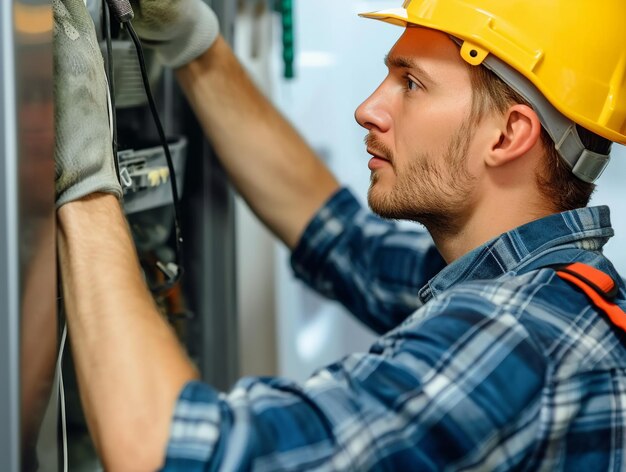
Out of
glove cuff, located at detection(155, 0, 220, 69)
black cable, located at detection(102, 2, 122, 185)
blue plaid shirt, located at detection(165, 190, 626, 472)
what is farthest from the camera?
glove cuff, located at detection(155, 0, 220, 69)

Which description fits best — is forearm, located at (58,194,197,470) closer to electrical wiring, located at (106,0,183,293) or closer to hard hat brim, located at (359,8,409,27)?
electrical wiring, located at (106,0,183,293)

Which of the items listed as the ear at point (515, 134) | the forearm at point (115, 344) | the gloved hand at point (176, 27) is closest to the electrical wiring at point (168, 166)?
the gloved hand at point (176, 27)

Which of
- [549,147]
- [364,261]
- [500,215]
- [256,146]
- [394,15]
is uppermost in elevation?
[394,15]

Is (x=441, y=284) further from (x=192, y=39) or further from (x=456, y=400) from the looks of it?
(x=192, y=39)

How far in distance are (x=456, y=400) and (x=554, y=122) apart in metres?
0.47

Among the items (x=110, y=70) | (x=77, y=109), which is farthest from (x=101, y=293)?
(x=110, y=70)

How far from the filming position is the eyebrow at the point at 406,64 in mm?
1217

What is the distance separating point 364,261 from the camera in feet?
5.29

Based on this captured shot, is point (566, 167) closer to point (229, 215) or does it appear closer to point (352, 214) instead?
point (352, 214)

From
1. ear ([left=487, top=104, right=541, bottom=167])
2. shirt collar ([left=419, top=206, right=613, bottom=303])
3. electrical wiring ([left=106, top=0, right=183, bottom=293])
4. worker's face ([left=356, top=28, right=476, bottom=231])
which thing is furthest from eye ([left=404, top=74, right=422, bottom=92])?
electrical wiring ([left=106, top=0, right=183, bottom=293])

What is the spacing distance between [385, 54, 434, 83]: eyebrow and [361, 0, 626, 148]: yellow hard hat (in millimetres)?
56

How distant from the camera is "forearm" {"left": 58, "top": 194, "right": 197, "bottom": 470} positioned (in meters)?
0.87

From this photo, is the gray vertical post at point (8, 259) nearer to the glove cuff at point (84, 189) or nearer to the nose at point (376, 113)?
the glove cuff at point (84, 189)

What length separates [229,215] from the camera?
1.55 m
